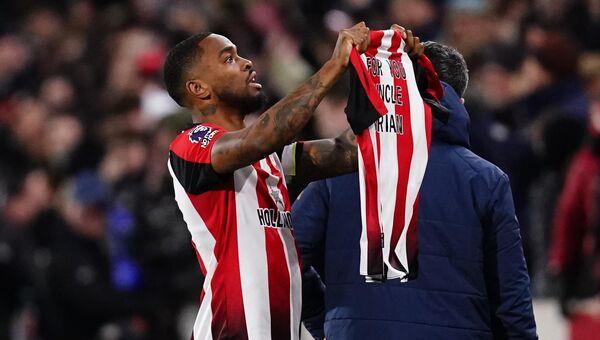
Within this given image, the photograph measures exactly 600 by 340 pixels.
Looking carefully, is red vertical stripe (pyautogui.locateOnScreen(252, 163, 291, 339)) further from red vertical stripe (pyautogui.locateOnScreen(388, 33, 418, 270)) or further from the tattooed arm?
red vertical stripe (pyautogui.locateOnScreen(388, 33, 418, 270))

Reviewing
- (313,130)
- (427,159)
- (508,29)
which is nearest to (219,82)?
(427,159)

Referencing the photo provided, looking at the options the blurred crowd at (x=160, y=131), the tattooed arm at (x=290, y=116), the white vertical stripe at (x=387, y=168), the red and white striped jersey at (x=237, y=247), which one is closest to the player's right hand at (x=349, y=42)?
the tattooed arm at (x=290, y=116)

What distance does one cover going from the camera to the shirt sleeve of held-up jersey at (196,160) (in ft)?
15.2

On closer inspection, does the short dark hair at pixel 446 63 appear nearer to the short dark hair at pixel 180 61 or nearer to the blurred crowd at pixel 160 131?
the short dark hair at pixel 180 61

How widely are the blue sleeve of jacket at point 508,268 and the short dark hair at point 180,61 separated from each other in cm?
122

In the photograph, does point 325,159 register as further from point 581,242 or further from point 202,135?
point 581,242

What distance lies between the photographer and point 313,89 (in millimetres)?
4457

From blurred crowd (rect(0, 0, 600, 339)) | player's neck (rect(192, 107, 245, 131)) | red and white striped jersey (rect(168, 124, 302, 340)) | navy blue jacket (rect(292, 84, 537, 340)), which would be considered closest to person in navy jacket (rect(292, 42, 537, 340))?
navy blue jacket (rect(292, 84, 537, 340))

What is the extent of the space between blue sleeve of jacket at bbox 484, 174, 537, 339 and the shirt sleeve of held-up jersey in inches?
37.6

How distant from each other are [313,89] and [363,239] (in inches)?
21.5

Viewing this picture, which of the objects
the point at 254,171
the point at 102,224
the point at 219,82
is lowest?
the point at 102,224

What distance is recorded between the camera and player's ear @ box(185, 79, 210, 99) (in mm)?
4891

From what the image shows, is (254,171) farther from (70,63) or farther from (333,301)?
(70,63)

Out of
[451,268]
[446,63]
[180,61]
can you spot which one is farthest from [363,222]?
[180,61]
